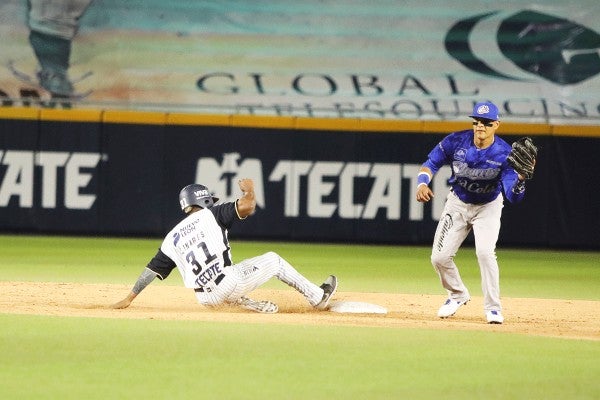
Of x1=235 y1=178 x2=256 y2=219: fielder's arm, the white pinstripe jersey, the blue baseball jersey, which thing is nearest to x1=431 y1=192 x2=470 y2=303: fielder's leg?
the blue baseball jersey

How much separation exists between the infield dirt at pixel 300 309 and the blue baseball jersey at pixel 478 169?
1.01 metres

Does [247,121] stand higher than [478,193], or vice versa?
[247,121]

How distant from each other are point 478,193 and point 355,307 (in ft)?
4.76

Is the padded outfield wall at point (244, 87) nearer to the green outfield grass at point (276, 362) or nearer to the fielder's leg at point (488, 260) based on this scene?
the fielder's leg at point (488, 260)

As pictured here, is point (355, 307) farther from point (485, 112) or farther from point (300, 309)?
point (485, 112)

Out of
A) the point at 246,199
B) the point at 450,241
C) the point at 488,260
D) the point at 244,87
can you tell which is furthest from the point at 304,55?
the point at 488,260

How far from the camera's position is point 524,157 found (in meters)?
9.31

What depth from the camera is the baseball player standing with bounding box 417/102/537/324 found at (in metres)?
9.64

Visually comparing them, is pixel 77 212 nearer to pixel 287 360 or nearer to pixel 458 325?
pixel 458 325

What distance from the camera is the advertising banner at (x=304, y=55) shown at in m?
19.3

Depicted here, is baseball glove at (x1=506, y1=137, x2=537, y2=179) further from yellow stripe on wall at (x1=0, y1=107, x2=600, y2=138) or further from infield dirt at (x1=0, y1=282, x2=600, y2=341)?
yellow stripe on wall at (x1=0, y1=107, x2=600, y2=138)

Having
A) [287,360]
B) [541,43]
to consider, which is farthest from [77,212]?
[287,360]

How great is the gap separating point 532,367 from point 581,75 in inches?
492

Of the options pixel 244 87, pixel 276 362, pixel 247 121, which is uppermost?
pixel 244 87
